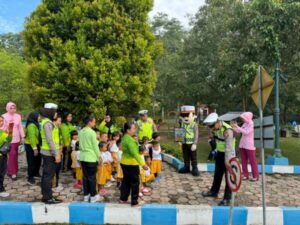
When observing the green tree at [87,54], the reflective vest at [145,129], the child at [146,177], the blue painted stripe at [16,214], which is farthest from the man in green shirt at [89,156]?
the reflective vest at [145,129]

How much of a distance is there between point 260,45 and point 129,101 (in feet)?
15.3

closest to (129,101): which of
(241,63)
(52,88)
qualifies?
(52,88)

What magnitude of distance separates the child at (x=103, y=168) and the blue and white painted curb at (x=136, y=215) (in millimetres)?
1278

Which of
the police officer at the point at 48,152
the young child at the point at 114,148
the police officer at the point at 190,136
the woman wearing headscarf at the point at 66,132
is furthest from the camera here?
the police officer at the point at 190,136

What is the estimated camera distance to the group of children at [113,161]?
613 cm

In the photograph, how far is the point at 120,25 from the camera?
301 inches

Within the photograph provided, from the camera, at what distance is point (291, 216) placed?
474 cm

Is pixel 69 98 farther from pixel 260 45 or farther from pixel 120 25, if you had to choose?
pixel 260 45

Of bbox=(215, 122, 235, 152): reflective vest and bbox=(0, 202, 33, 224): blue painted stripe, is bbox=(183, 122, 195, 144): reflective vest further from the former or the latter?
bbox=(0, 202, 33, 224): blue painted stripe

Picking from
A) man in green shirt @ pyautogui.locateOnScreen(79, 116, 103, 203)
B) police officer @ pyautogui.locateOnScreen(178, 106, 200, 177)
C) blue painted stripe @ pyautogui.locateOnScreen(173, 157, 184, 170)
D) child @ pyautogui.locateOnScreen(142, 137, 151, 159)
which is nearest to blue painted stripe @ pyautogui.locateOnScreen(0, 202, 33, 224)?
man in green shirt @ pyautogui.locateOnScreen(79, 116, 103, 203)

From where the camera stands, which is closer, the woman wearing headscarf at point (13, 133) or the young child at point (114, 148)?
the woman wearing headscarf at point (13, 133)

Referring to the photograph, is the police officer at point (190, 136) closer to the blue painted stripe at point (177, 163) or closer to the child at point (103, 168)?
the blue painted stripe at point (177, 163)

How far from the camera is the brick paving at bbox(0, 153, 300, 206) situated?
5730 millimetres

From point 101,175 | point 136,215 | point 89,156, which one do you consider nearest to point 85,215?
point 136,215
